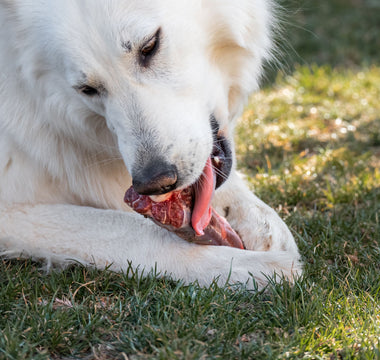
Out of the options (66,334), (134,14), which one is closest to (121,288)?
(66,334)

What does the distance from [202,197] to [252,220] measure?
46cm

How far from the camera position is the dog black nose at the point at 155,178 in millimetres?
2295

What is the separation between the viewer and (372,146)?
4391 mm

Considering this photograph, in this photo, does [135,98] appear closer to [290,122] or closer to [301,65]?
[290,122]

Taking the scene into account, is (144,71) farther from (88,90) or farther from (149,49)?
(88,90)

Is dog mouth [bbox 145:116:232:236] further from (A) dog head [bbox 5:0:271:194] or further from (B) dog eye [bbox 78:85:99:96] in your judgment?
(B) dog eye [bbox 78:85:99:96]

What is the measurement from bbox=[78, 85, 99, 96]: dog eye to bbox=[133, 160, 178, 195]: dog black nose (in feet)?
1.36

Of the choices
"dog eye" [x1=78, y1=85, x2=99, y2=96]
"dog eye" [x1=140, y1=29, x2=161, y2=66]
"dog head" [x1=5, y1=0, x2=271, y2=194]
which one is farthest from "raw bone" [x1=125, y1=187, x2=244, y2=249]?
"dog eye" [x1=140, y1=29, x2=161, y2=66]

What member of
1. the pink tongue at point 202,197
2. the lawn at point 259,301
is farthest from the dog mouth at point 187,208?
the lawn at point 259,301

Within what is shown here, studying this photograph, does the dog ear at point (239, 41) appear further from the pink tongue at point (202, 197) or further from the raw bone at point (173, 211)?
the raw bone at point (173, 211)

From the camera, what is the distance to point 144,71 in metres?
2.38

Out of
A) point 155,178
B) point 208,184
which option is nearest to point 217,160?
point 208,184

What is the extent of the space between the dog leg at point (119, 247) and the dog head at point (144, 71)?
1.23 ft

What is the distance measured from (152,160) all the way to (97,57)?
46 cm
